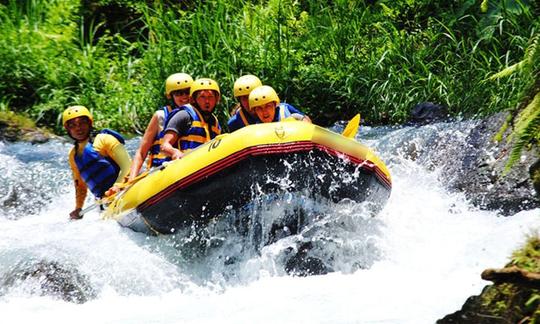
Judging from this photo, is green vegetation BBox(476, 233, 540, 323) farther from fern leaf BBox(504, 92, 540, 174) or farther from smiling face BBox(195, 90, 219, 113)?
smiling face BBox(195, 90, 219, 113)

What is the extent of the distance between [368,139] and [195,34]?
9.33 ft

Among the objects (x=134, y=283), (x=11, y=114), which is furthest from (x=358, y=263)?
(x=11, y=114)

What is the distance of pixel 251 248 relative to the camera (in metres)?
6.10

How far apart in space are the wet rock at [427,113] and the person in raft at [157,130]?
10.5 ft

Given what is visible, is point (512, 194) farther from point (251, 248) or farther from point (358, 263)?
point (251, 248)

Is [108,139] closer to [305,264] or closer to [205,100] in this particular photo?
[205,100]

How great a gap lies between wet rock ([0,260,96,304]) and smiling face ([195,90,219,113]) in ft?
5.08

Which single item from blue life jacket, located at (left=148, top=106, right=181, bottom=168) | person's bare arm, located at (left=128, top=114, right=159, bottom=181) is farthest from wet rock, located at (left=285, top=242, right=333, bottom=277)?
person's bare arm, located at (left=128, top=114, right=159, bottom=181)

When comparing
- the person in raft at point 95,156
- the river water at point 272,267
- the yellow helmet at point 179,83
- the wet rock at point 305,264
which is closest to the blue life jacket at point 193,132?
the yellow helmet at point 179,83

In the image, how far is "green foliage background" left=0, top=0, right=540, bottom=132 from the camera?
9.79 m

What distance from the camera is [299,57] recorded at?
1090 centimetres

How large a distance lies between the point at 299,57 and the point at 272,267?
17.4ft

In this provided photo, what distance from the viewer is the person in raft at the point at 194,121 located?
6.62m

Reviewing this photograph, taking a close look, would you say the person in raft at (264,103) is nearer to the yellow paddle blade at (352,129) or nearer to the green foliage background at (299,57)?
the yellow paddle blade at (352,129)
